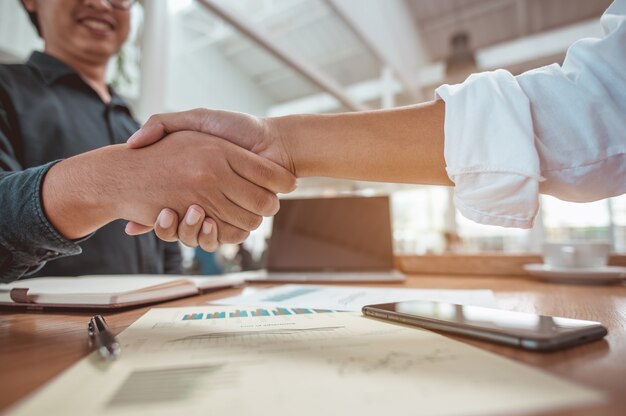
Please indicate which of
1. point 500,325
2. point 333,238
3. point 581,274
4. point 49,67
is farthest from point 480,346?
point 49,67

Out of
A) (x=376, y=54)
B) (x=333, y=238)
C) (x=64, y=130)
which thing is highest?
(x=376, y=54)

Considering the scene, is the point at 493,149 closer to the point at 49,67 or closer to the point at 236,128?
the point at 236,128

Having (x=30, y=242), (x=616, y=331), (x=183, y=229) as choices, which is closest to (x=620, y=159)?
(x=616, y=331)

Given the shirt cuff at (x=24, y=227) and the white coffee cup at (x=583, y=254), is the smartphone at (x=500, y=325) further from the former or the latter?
the white coffee cup at (x=583, y=254)

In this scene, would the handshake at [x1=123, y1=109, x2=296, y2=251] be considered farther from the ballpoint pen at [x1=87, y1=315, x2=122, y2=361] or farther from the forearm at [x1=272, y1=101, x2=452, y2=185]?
the ballpoint pen at [x1=87, y1=315, x2=122, y2=361]

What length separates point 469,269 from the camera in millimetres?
1070

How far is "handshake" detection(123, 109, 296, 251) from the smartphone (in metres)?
0.30

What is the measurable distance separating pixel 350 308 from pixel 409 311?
0.34ft

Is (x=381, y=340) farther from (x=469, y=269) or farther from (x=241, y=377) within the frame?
(x=469, y=269)

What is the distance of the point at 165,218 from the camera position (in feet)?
1.98

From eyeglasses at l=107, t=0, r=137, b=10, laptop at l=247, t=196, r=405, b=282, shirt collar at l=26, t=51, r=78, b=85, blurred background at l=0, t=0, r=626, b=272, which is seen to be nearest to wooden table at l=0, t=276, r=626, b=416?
laptop at l=247, t=196, r=405, b=282

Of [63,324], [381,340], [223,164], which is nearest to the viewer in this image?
[381,340]

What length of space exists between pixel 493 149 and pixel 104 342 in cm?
45

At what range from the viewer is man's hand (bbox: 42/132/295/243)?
54 centimetres
